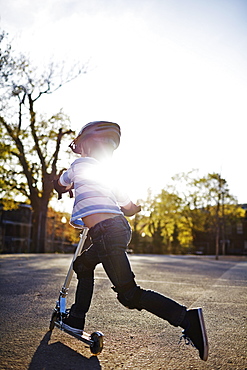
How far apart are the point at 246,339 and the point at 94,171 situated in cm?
169

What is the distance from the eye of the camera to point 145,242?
54906mm

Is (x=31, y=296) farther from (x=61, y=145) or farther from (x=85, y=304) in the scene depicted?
(x=61, y=145)

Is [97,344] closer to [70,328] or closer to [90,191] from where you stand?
[70,328]

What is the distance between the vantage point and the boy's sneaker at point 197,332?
2396 millimetres

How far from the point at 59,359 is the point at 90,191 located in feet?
3.41

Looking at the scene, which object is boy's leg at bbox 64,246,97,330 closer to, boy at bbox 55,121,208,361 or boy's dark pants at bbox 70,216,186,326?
boy at bbox 55,121,208,361

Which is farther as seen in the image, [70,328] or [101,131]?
[101,131]

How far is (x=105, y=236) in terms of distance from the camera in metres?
2.69

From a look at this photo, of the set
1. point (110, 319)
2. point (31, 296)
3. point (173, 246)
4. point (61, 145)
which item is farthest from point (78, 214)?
point (173, 246)

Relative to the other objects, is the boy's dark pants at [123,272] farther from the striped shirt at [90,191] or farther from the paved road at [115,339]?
the paved road at [115,339]

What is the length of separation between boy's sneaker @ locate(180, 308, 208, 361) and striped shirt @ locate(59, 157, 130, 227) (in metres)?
0.78

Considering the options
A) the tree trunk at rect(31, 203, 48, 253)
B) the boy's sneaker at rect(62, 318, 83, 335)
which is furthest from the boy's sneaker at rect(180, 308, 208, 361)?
the tree trunk at rect(31, 203, 48, 253)

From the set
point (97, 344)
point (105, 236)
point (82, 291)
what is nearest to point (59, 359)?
point (97, 344)

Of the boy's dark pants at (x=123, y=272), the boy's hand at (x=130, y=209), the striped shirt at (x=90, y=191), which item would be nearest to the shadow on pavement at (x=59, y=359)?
the boy's dark pants at (x=123, y=272)
